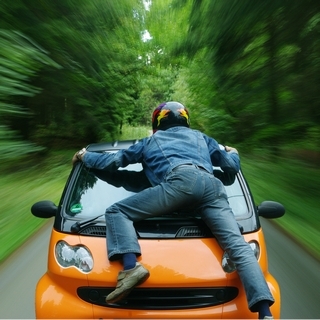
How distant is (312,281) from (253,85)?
6742mm

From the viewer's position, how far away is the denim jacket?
3.31m

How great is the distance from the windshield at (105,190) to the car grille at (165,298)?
28.2 inches

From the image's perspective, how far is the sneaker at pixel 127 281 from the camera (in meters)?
2.64

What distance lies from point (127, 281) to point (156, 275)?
0.23 meters

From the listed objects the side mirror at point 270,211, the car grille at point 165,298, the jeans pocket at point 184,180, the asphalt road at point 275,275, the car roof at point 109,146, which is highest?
the jeans pocket at point 184,180

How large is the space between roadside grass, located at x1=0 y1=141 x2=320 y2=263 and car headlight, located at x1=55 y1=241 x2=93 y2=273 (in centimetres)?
266

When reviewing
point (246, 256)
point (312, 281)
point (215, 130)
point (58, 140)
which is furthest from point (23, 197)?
point (215, 130)

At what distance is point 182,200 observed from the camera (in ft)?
9.86

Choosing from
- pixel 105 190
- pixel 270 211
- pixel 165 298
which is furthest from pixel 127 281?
pixel 270 211

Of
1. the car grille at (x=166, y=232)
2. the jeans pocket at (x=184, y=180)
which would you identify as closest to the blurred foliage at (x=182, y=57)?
the car grille at (x=166, y=232)

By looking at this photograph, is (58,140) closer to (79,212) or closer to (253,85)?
(253,85)

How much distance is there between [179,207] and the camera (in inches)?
120

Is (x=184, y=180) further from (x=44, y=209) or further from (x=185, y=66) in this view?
(x=185, y=66)

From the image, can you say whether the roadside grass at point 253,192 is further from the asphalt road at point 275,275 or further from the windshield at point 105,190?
the windshield at point 105,190
